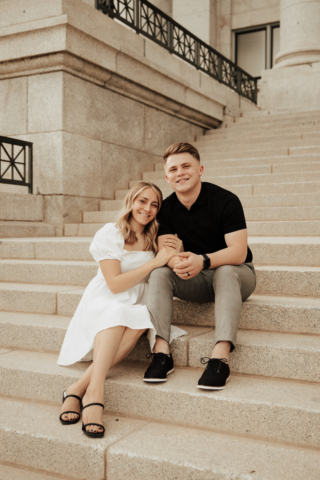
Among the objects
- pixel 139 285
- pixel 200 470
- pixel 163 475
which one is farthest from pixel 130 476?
pixel 139 285

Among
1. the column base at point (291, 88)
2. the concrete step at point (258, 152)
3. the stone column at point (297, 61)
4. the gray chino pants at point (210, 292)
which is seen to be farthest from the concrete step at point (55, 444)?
the stone column at point (297, 61)

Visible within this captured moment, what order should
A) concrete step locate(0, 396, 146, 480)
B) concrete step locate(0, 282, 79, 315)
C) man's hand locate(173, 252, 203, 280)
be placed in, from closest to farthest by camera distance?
concrete step locate(0, 396, 146, 480)
man's hand locate(173, 252, 203, 280)
concrete step locate(0, 282, 79, 315)

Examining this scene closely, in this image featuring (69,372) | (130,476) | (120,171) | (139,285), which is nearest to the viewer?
(130,476)

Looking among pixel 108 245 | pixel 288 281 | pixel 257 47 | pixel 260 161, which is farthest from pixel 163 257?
pixel 257 47

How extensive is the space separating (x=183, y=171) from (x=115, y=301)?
1019 mm

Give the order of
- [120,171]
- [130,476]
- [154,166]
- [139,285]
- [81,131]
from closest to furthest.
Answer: [130,476] < [139,285] < [81,131] < [120,171] < [154,166]

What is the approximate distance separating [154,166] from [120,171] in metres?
1.00

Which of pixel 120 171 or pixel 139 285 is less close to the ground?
pixel 120 171

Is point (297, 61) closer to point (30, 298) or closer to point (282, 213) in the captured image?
point (282, 213)

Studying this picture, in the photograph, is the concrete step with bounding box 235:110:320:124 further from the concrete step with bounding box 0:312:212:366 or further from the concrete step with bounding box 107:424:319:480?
the concrete step with bounding box 107:424:319:480

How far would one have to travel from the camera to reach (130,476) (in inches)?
93.2

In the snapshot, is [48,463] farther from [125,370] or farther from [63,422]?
[125,370]

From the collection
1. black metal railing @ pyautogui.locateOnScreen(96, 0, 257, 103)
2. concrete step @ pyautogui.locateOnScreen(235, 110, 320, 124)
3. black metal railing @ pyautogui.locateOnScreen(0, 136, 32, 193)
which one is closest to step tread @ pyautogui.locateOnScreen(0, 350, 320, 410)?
black metal railing @ pyautogui.locateOnScreen(0, 136, 32, 193)

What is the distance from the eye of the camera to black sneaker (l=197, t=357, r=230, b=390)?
2682mm
